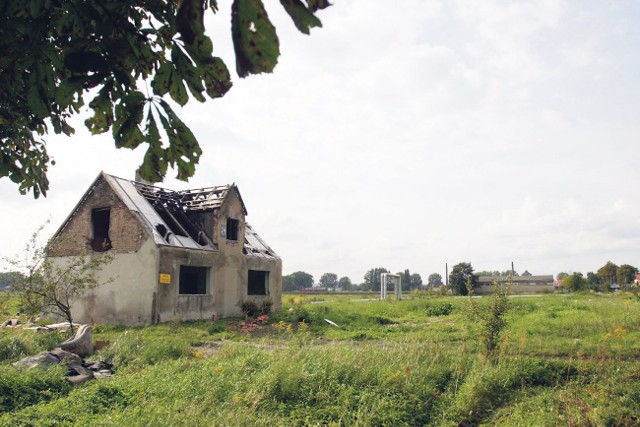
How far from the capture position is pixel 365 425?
613 cm

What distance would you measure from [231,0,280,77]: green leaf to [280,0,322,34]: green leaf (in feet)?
0.29

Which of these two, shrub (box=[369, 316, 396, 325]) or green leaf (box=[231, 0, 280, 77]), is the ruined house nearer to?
shrub (box=[369, 316, 396, 325])

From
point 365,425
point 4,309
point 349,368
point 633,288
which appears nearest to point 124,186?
point 4,309

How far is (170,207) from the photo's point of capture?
69.3ft

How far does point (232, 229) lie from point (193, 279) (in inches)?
132

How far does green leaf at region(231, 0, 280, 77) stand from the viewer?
1.70 metres

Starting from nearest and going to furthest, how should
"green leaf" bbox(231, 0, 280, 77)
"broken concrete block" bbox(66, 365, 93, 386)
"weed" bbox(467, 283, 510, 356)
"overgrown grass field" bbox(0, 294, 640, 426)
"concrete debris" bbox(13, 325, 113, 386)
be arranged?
"green leaf" bbox(231, 0, 280, 77) → "overgrown grass field" bbox(0, 294, 640, 426) → "broken concrete block" bbox(66, 365, 93, 386) → "concrete debris" bbox(13, 325, 113, 386) → "weed" bbox(467, 283, 510, 356)

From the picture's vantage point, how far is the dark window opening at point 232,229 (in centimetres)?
2156

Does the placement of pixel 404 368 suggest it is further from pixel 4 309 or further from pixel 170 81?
pixel 4 309

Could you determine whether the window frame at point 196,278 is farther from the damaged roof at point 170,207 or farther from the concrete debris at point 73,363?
the concrete debris at point 73,363

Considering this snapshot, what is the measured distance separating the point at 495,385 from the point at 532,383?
78 cm

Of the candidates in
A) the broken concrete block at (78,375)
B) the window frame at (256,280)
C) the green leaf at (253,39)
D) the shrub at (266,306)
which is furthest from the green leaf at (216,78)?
the window frame at (256,280)

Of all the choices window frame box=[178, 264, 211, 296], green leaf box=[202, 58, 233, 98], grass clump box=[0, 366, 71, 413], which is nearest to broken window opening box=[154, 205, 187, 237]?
window frame box=[178, 264, 211, 296]

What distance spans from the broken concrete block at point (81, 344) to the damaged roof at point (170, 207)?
7295mm
